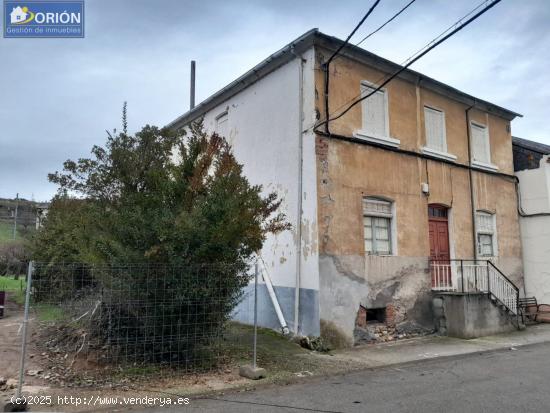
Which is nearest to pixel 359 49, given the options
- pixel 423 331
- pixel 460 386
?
pixel 423 331

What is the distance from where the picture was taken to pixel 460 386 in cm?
713

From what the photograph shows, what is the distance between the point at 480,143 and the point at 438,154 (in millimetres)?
2862

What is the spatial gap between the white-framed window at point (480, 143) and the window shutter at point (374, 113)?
166 inches

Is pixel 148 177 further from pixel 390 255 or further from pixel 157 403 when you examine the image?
pixel 390 255

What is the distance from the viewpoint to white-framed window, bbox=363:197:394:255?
11695 millimetres

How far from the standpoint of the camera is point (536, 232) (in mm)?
15930

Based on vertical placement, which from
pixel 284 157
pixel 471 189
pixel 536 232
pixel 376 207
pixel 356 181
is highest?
pixel 284 157

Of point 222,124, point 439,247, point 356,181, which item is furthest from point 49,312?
point 439,247

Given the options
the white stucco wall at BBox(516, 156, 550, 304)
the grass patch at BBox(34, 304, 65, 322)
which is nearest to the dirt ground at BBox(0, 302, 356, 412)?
the grass patch at BBox(34, 304, 65, 322)

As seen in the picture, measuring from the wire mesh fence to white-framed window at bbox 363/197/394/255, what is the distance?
507 cm

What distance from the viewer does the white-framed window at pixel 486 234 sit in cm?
1475

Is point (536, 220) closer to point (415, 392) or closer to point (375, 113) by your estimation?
point (375, 113)

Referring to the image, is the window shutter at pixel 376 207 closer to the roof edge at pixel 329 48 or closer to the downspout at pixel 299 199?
the downspout at pixel 299 199

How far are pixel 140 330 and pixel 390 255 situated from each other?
6.91m
